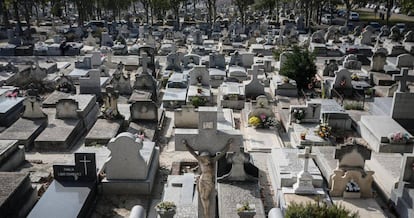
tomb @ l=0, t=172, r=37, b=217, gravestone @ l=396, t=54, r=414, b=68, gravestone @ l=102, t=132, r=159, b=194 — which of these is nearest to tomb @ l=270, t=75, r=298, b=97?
gravestone @ l=396, t=54, r=414, b=68

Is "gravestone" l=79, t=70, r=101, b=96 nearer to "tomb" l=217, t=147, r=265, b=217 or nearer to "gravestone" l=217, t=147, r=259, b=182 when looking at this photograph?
"tomb" l=217, t=147, r=265, b=217

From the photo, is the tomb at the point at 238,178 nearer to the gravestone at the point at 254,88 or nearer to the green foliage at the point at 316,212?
the green foliage at the point at 316,212

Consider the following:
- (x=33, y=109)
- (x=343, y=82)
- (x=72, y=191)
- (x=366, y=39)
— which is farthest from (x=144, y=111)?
(x=366, y=39)

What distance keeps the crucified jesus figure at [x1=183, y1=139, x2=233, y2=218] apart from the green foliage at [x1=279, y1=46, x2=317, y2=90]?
1244 centimetres

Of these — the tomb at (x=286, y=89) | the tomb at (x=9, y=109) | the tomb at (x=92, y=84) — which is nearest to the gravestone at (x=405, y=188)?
the tomb at (x=286, y=89)

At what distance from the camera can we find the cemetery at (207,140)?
924 cm

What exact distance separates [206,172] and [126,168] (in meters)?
4.16

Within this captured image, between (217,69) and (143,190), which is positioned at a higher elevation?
(217,69)

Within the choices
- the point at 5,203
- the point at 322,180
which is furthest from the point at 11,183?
the point at 322,180

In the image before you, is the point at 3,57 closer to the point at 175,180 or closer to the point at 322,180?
the point at 175,180

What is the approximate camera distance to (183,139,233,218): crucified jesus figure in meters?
6.43

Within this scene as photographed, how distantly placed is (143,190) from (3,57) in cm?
1956

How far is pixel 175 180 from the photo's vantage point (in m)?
9.94

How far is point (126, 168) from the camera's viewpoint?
33.4ft
